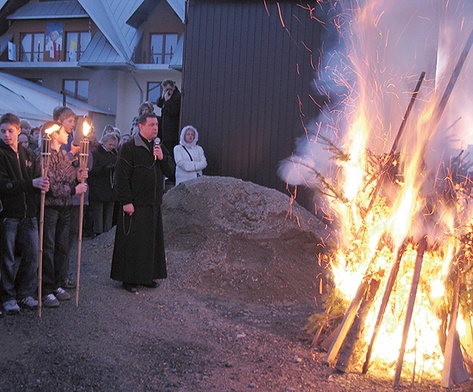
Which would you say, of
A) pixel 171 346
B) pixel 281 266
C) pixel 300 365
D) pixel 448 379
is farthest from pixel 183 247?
pixel 448 379

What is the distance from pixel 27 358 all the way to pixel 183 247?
3.81 m

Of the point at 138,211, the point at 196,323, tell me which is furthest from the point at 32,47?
the point at 196,323

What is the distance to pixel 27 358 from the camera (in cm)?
441

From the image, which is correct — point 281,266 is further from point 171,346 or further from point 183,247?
point 171,346

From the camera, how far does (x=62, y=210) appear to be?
6047 mm

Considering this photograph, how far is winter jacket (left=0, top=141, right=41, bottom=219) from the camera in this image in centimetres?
542

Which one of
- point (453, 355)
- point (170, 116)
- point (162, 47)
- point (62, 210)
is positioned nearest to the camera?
point (453, 355)

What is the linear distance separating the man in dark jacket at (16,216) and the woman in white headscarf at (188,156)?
157 inches

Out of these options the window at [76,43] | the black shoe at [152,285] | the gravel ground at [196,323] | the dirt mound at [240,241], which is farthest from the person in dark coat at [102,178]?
the window at [76,43]

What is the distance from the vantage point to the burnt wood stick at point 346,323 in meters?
4.64

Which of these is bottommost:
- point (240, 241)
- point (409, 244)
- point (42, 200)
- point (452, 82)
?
point (240, 241)

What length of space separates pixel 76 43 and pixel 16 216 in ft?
74.4

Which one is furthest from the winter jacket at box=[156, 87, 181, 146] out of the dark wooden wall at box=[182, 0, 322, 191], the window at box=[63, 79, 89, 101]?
the window at box=[63, 79, 89, 101]

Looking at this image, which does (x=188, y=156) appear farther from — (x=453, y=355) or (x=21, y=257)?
(x=453, y=355)
